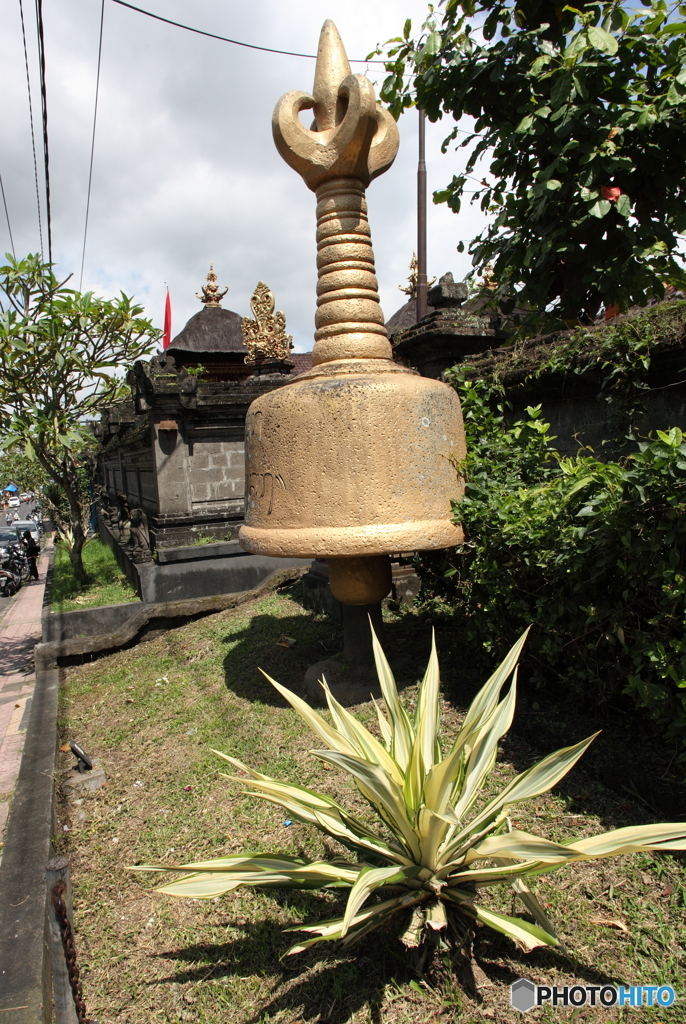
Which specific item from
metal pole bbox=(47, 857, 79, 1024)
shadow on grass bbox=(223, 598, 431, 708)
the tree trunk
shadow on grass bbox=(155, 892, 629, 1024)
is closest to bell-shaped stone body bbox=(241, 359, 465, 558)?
shadow on grass bbox=(223, 598, 431, 708)

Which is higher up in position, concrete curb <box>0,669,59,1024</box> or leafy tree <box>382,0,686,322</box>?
leafy tree <box>382,0,686,322</box>

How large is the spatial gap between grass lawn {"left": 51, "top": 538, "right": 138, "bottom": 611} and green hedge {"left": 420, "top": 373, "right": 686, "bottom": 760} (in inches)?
219

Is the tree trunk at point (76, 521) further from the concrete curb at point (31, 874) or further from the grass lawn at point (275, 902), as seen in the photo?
the grass lawn at point (275, 902)

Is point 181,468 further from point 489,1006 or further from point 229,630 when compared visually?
point 489,1006

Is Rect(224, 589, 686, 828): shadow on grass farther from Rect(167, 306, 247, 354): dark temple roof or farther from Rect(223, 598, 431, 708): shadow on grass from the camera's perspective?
Rect(167, 306, 247, 354): dark temple roof

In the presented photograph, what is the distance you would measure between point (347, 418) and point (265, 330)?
7.59 m

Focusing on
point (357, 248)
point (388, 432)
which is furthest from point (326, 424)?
point (357, 248)

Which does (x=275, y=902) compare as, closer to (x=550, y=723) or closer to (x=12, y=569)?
(x=550, y=723)

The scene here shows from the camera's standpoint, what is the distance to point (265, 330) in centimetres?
1044

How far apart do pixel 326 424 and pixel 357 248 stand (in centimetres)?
138

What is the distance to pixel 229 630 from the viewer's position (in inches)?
247

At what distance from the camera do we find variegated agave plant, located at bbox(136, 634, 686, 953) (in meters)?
1.82
